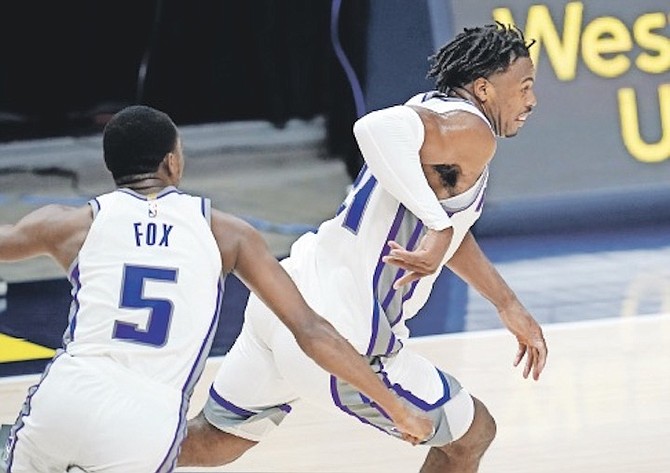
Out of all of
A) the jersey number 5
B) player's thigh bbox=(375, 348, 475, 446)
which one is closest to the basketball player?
the jersey number 5

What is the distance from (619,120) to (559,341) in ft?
8.58

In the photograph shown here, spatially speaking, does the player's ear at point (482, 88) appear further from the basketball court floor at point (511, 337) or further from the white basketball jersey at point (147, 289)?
the basketball court floor at point (511, 337)

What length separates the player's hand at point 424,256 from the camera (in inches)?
149

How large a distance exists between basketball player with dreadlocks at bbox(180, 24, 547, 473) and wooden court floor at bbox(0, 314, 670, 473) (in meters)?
0.92

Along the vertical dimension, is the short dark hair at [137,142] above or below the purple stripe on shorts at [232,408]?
above

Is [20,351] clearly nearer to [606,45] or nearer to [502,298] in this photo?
[502,298]

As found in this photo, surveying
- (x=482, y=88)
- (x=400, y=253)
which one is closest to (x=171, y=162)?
(x=400, y=253)

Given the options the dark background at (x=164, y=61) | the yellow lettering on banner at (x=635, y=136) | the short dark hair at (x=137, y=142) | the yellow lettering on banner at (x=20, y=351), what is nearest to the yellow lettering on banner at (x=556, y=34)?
the yellow lettering on banner at (x=635, y=136)

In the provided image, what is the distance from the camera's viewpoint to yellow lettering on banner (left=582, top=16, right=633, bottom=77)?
8938 mm

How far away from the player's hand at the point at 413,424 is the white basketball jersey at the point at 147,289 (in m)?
0.53

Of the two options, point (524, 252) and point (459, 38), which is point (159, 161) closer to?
point (459, 38)

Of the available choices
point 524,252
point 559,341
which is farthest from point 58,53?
point 559,341

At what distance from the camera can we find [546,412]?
18.7ft

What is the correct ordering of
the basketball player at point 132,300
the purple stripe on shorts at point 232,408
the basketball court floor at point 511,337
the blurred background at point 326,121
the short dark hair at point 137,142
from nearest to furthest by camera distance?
the basketball player at point 132,300
the short dark hair at point 137,142
the purple stripe on shorts at point 232,408
the basketball court floor at point 511,337
the blurred background at point 326,121
